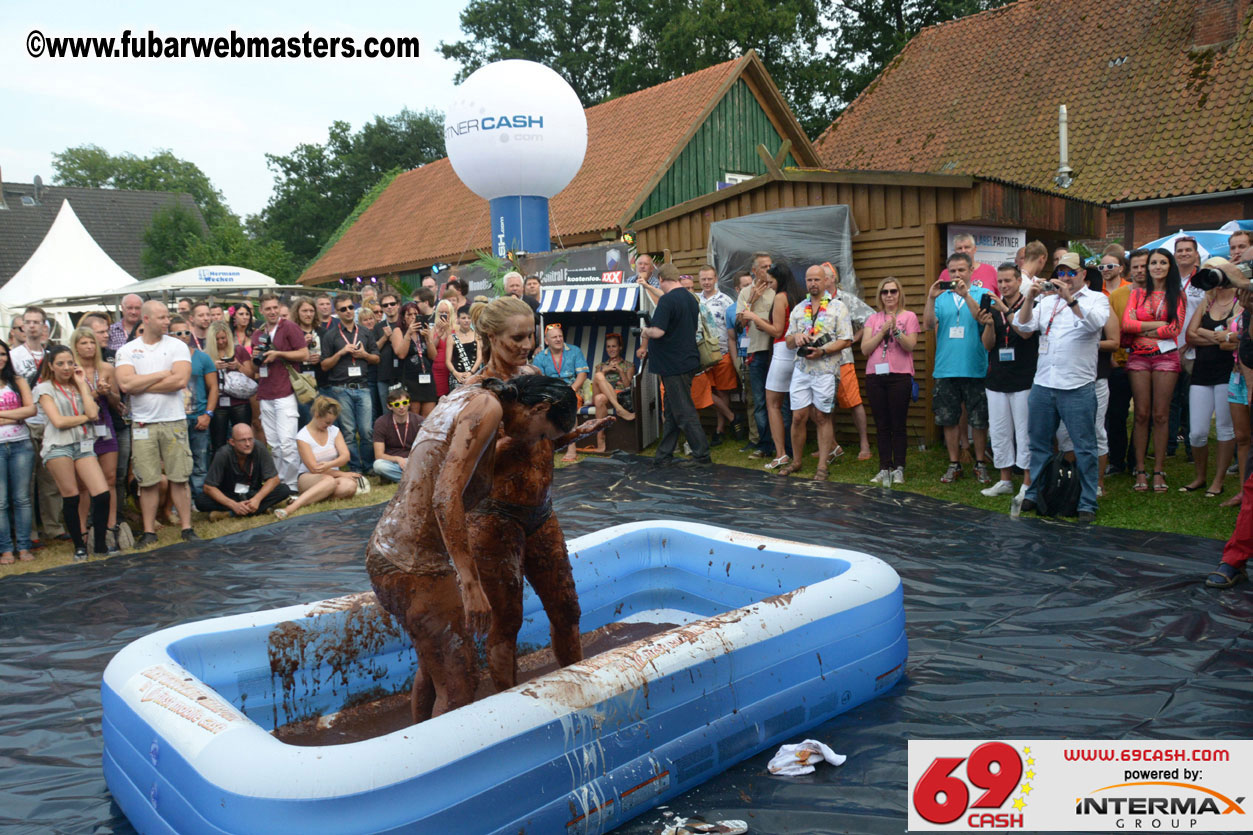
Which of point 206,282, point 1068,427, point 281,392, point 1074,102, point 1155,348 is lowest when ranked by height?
point 1068,427

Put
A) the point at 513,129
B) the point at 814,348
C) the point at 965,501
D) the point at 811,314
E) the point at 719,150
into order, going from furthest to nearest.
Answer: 1. the point at 719,150
2. the point at 513,129
3. the point at 811,314
4. the point at 814,348
5. the point at 965,501

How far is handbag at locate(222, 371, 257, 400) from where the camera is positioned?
9.00 metres

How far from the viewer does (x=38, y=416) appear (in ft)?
25.0

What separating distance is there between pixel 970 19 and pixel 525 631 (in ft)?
74.6

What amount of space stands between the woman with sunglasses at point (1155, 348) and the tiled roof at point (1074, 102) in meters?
7.12

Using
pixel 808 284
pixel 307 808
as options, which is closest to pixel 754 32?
pixel 808 284

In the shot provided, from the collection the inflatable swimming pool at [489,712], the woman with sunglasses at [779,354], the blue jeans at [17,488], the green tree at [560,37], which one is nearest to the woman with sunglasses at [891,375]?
the woman with sunglasses at [779,354]

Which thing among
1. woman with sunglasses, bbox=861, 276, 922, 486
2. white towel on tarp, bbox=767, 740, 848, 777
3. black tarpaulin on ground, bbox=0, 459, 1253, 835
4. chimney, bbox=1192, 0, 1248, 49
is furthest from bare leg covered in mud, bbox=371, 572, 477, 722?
chimney, bbox=1192, 0, 1248, 49

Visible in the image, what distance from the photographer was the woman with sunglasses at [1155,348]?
7.49 metres

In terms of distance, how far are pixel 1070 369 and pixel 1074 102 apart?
14.5m

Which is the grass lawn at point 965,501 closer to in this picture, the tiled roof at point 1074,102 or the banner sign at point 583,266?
the banner sign at point 583,266

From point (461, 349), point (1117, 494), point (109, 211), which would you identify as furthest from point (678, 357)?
point (109, 211)

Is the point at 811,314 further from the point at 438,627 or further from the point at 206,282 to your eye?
the point at 206,282

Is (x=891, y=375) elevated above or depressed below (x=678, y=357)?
below
